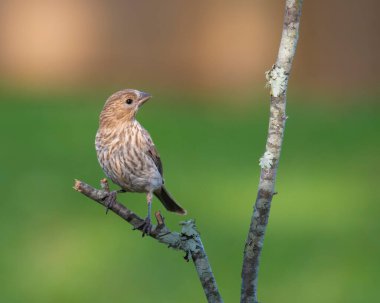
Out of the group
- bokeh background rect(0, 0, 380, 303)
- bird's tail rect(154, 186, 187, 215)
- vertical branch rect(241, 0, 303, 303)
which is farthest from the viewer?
bokeh background rect(0, 0, 380, 303)

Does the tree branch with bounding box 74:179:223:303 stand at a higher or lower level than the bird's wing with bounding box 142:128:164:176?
lower

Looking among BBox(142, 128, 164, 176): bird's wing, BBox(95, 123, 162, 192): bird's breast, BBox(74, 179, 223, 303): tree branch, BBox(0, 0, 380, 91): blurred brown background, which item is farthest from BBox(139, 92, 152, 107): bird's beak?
BBox(0, 0, 380, 91): blurred brown background

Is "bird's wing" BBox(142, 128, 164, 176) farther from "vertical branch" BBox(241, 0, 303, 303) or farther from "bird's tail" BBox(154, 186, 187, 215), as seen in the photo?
"vertical branch" BBox(241, 0, 303, 303)

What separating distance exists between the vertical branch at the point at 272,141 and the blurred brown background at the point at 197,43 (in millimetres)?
15767

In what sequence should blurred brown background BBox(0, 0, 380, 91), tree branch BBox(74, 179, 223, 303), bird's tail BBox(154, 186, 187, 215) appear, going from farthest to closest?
blurred brown background BBox(0, 0, 380, 91)
bird's tail BBox(154, 186, 187, 215)
tree branch BBox(74, 179, 223, 303)

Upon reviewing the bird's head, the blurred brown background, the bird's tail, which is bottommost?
the bird's tail

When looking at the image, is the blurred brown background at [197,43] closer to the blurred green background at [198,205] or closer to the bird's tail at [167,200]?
the blurred green background at [198,205]

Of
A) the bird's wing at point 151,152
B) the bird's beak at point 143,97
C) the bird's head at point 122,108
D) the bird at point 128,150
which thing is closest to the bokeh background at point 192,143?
the bird's wing at point 151,152

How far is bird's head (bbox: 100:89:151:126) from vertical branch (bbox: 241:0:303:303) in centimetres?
167

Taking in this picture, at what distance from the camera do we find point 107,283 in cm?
897

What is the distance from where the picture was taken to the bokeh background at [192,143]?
930cm

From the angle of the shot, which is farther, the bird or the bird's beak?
the bird

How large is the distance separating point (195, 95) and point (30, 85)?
8.95 ft

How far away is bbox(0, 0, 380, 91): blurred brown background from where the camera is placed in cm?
1923
